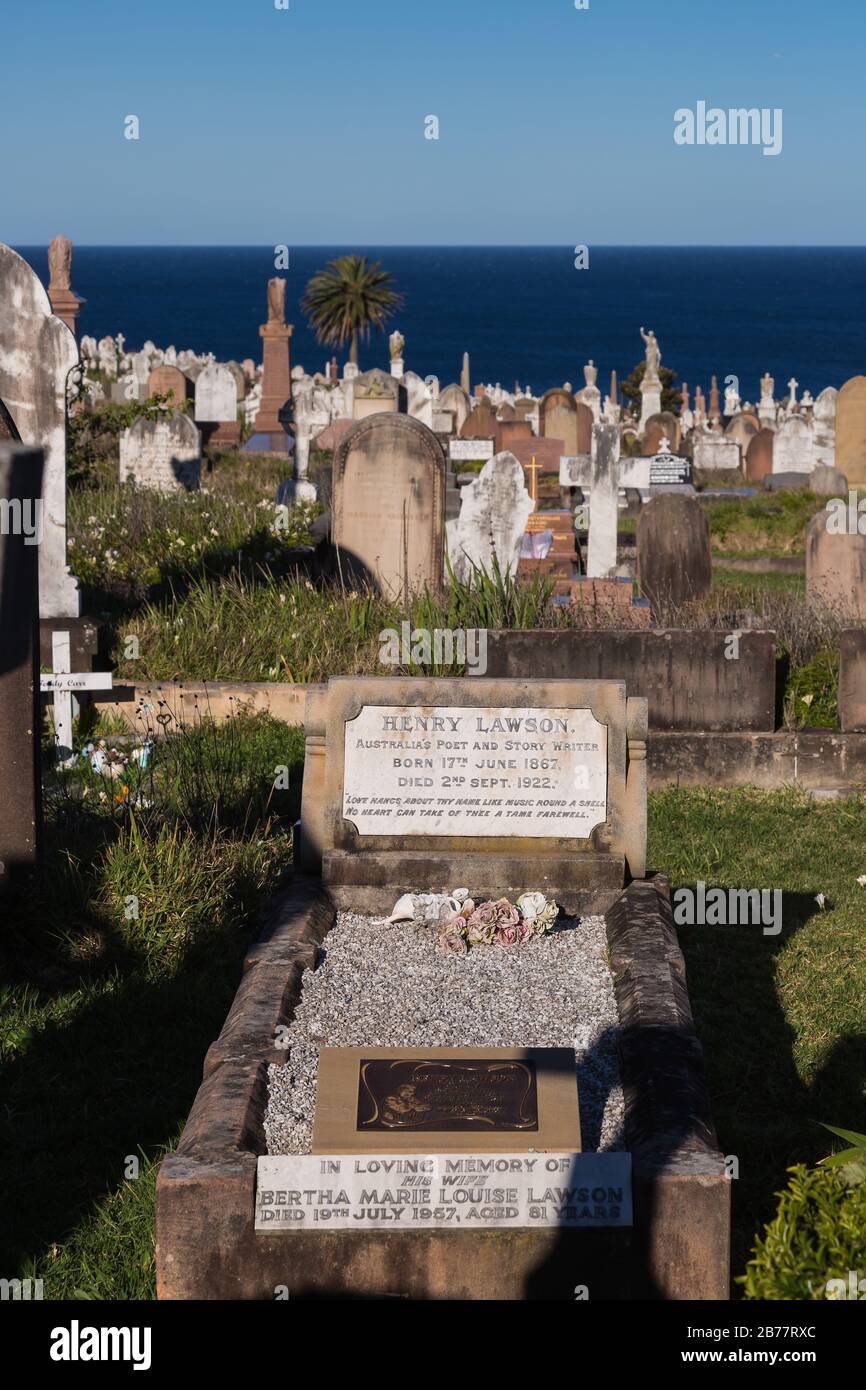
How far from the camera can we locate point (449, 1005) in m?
5.57

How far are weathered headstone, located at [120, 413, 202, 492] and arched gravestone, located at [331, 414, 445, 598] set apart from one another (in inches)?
293

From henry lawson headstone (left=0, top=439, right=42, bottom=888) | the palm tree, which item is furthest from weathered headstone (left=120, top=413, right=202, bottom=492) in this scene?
the palm tree

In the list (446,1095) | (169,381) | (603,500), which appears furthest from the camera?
(169,381)

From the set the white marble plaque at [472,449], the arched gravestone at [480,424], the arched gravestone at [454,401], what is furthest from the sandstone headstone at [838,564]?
the arched gravestone at [454,401]

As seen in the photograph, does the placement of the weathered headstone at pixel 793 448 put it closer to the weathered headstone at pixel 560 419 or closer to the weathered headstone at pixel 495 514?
the weathered headstone at pixel 560 419

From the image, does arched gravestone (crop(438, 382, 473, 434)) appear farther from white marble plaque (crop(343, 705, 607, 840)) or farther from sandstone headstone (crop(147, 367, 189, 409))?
white marble plaque (crop(343, 705, 607, 840))

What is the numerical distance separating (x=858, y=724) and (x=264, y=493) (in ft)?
31.7

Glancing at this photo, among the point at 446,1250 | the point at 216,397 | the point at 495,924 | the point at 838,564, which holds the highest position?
the point at 216,397

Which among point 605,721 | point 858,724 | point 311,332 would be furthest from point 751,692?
point 311,332

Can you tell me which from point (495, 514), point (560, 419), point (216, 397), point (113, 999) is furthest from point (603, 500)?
point (216, 397)

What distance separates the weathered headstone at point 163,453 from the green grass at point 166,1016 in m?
12.0

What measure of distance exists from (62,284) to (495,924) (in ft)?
68.6

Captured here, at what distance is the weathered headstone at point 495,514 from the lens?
1280cm

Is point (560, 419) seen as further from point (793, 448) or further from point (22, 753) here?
point (22, 753)
